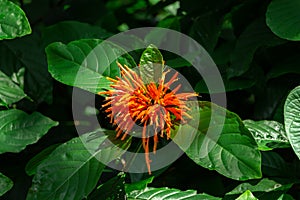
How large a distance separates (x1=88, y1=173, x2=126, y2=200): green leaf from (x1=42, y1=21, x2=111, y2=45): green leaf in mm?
549

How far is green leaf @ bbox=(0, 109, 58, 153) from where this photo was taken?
1.38 metres

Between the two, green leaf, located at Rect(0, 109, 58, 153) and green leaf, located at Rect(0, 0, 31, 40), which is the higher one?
green leaf, located at Rect(0, 0, 31, 40)

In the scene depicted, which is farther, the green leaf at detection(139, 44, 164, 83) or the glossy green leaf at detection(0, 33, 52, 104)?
the glossy green leaf at detection(0, 33, 52, 104)

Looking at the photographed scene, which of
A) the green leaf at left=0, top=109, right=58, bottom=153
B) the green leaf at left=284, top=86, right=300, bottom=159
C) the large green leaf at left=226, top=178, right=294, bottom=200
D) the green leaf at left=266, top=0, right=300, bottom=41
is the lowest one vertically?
the large green leaf at left=226, top=178, right=294, bottom=200

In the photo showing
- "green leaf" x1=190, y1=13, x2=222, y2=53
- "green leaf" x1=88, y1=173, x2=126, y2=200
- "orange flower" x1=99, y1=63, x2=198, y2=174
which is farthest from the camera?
"green leaf" x1=190, y1=13, x2=222, y2=53

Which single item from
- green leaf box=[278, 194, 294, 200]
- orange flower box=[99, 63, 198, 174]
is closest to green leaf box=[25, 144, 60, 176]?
orange flower box=[99, 63, 198, 174]

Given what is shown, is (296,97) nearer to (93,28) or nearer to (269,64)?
(269,64)

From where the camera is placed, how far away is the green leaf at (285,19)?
1.33 m

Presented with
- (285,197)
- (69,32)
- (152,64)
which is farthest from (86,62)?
(285,197)

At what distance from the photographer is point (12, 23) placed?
1.33 metres

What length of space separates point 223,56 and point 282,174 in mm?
389

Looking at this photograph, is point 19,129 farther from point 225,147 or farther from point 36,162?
point 225,147

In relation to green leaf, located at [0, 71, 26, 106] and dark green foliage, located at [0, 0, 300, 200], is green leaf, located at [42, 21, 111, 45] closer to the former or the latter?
dark green foliage, located at [0, 0, 300, 200]

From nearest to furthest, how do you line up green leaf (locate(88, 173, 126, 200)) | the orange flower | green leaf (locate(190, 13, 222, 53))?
the orange flower < green leaf (locate(88, 173, 126, 200)) < green leaf (locate(190, 13, 222, 53))
